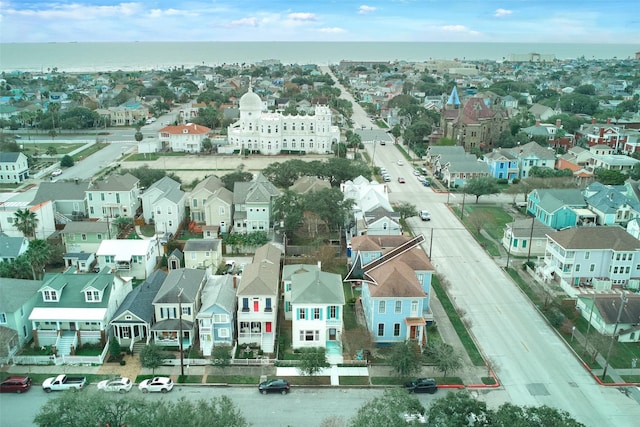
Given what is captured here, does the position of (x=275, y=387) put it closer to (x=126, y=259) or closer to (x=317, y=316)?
(x=317, y=316)

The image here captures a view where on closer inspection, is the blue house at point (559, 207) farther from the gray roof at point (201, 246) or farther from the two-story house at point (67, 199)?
the two-story house at point (67, 199)

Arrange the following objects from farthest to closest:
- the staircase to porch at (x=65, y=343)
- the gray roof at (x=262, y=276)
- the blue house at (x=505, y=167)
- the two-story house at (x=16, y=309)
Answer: the blue house at (x=505, y=167) → the gray roof at (x=262, y=276) → the two-story house at (x=16, y=309) → the staircase to porch at (x=65, y=343)

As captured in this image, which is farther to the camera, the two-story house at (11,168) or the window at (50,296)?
the two-story house at (11,168)

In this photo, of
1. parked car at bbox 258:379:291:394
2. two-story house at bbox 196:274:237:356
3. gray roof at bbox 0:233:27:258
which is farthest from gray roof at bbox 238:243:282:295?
gray roof at bbox 0:233:27:258

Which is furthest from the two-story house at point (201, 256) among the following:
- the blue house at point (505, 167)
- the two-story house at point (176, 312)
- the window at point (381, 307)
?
the blue house at point (505, 167)

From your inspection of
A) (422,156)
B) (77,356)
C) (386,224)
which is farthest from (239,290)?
(422,156)

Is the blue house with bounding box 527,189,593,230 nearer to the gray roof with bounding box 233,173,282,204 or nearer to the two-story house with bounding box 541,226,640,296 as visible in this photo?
the two-story house with bounding box 541,226,640,296
